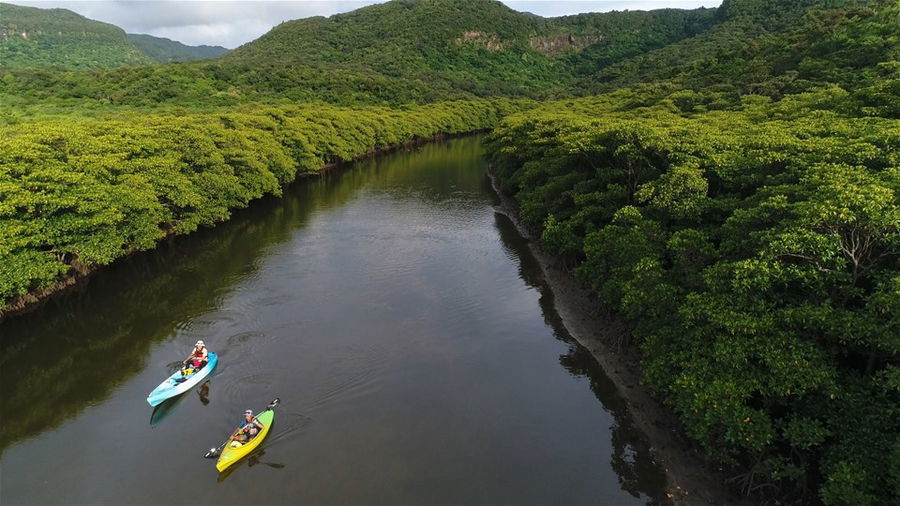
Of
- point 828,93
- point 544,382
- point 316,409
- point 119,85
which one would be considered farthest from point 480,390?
point 119,85

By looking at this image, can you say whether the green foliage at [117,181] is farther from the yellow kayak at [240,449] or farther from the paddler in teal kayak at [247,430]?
the yellow kayak at [240,449]

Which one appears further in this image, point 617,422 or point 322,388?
point 322,388

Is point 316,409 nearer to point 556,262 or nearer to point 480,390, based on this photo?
point 480,390

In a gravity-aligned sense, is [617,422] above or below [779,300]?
below

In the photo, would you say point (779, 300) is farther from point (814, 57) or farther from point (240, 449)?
point (814, 57)

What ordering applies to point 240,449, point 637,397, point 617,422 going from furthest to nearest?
1. point 637,397
2. point 617,422
3. point 240,449

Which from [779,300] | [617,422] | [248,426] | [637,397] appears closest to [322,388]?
[248,426]

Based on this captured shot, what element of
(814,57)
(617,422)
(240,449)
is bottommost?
(617,422)
